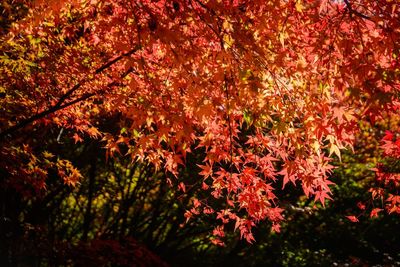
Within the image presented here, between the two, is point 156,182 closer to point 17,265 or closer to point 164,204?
point 164,204

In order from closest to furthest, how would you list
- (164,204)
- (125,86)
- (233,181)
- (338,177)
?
(233,181), (125,86), (164,204), (338,177)

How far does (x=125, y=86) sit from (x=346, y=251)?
9538 millimetres

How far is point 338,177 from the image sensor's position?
476 inches

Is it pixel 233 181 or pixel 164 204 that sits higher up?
pixel 164 204

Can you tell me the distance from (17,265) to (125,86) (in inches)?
149

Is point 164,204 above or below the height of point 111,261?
above

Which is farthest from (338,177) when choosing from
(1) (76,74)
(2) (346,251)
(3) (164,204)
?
(1) (76,74)

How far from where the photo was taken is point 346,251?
38.7 feet

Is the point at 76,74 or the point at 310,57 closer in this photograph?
the point at 310,57

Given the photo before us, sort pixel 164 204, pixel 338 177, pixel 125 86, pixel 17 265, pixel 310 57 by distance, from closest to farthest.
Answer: pixel 310 57
pixel 125 86
pixel 17 265
pixel 164 204
pixel 338 177

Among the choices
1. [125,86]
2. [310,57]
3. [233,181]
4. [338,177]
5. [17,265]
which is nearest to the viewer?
[310,57]

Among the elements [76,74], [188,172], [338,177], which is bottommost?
[76,74]

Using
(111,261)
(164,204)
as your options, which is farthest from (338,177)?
(111,261)

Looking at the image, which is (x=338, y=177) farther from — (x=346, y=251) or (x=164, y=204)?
(x=164, y=204)
